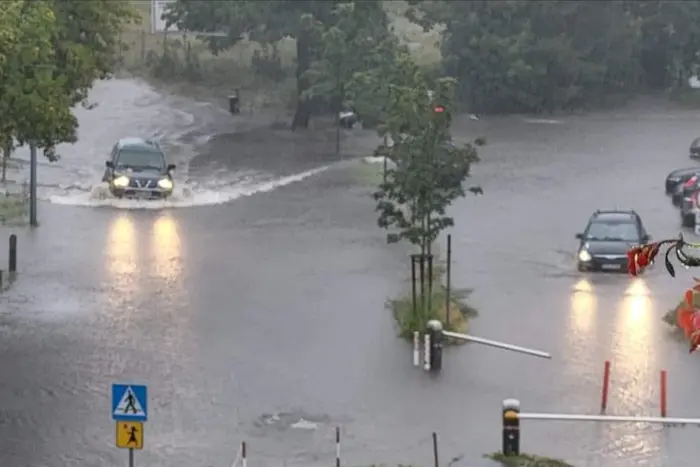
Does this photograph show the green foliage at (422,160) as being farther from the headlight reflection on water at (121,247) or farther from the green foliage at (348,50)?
the green foliage at (348,50)

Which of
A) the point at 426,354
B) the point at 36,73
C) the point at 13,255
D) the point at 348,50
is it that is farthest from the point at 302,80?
the point at 426,354

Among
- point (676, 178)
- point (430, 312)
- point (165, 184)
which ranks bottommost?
point (430, 312)

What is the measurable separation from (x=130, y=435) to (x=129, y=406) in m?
0.38

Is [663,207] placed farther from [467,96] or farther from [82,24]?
[467,96]

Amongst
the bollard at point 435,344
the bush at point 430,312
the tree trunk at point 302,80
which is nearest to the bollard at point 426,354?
the bollard at point 435,344

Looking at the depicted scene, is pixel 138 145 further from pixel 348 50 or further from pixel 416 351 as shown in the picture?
pixel 416 351

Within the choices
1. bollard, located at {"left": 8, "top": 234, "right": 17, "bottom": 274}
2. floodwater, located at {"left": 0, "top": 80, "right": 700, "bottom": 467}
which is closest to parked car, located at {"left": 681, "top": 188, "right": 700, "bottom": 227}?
floodwater, located at {"left": 0, "top": 80, "right": 700, "bottom": 467}

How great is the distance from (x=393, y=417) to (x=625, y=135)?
47027 mm

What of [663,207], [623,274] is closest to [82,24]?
[623,274]

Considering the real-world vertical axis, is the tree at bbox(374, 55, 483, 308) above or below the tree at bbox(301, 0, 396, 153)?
below

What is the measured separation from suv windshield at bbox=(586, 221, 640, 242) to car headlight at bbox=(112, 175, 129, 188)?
14.8 metres

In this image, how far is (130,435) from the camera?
14.4 metres

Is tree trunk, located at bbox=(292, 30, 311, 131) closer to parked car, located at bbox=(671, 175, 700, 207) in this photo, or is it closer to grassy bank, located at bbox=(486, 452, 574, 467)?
parked car, located at bbox=(671, 175, 700, 207)

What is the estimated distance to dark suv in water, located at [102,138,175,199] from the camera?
139 ft
